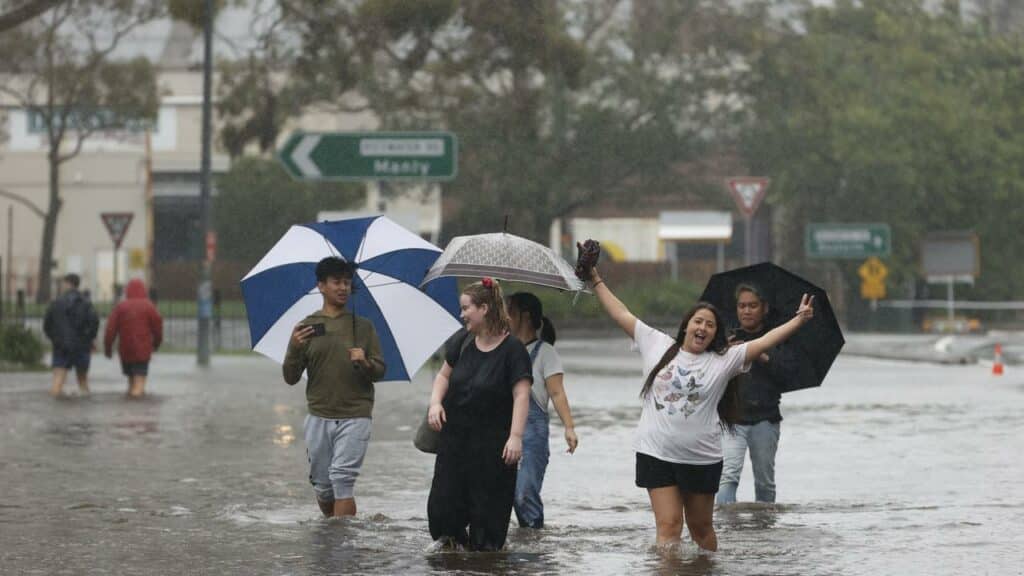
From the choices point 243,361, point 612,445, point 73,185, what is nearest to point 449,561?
point 612,445

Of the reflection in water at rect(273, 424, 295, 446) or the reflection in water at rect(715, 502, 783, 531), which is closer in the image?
the reflection in water at rect(715, 502, 783, 531)

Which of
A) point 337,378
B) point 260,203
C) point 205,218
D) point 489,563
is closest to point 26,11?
point 205,218

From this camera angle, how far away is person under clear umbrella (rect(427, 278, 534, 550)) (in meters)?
10.1

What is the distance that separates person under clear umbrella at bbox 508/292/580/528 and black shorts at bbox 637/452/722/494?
117 cm

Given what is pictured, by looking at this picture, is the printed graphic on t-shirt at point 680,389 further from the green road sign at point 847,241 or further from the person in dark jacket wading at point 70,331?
the green road sign at point 847,241

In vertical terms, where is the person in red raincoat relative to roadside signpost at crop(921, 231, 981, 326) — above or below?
below

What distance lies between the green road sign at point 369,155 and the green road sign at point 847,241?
2801 cm

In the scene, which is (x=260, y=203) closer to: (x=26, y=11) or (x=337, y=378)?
(x=26, y=11)

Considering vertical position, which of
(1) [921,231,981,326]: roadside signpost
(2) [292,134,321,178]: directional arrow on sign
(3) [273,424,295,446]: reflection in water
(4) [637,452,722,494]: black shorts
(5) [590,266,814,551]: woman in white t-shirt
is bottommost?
(3) [273,424,295,446]: reflection in water

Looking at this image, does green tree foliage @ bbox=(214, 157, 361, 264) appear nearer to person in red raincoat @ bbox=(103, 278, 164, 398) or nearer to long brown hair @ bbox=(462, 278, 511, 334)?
person in red raincoat @ bbox=(103, 278, 164, 398)

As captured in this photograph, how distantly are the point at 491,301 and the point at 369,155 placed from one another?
15.5 m

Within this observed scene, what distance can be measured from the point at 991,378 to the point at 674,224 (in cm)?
2988

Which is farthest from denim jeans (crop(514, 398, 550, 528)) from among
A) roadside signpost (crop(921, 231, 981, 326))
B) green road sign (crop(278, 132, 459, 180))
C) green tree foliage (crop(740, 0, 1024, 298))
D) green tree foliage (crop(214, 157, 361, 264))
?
green tree foliage (crop(214, 157, 361, 264))

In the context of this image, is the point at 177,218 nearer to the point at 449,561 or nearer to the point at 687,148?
the point at 687,148
